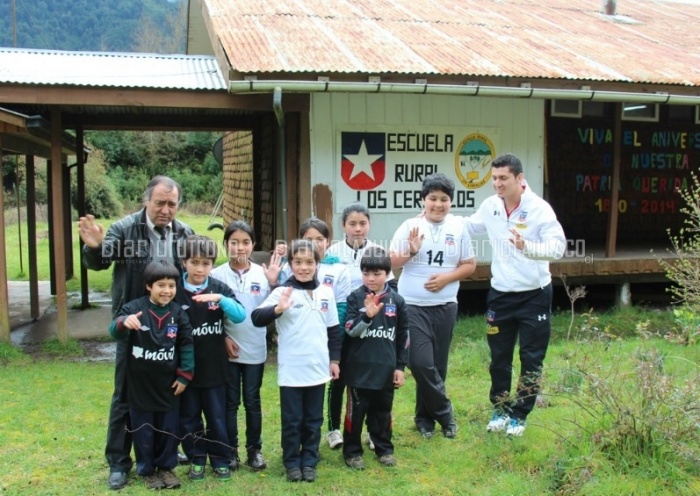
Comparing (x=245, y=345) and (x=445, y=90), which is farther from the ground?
(x=445, y=90)

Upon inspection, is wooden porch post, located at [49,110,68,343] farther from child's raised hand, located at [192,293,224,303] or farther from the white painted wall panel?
child's raised hand, located at [192,293,224,303]

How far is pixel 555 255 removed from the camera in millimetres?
4043

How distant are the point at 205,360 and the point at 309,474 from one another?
89 centimetres

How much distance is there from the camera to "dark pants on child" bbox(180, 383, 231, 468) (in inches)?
147

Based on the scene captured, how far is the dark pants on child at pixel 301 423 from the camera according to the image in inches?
148

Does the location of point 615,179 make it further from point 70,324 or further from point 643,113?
point 70,324

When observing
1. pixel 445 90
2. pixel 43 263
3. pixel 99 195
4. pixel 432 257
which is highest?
pixel 445 90

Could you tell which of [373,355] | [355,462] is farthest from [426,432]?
[373,355]

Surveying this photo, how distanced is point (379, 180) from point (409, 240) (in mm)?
3522

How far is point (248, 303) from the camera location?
3.92 metres

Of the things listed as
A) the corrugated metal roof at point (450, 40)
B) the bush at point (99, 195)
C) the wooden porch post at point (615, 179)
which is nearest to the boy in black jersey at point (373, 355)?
the corrugated metal roof at point (450, 40)

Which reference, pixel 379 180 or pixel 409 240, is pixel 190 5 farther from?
pixel 409 240

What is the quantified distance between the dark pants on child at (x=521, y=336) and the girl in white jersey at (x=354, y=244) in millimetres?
767

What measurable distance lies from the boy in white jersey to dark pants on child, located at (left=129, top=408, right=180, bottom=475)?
1546 mm
